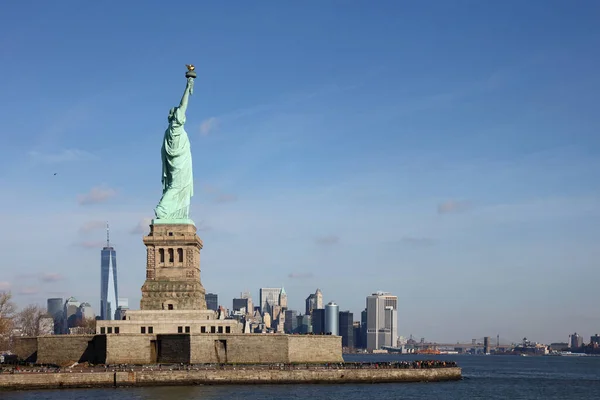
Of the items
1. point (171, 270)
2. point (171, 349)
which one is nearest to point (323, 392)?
point (171, 349)

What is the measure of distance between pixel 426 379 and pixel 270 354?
17.7m

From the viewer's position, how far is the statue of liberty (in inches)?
4368

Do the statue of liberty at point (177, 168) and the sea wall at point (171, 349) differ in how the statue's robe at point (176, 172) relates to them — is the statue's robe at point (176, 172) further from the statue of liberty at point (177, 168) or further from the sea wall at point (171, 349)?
the sea wall at point (171, 349)

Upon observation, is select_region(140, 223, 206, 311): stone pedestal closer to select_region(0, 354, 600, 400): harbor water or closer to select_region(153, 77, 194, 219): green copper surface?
select_region(153, 77, 194, 219): green copper surface

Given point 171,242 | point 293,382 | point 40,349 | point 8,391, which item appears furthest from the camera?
point 171,242

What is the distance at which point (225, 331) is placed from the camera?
103500 mm

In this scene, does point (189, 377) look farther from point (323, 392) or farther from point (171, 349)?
point (323, 392)

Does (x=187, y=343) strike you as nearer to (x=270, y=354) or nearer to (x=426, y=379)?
(x=270, y=354)

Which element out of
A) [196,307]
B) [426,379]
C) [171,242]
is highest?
[171,242]

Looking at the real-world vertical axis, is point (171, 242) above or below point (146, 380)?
above

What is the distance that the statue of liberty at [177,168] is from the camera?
111 metres

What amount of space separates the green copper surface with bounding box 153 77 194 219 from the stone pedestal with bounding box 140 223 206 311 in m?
2.04

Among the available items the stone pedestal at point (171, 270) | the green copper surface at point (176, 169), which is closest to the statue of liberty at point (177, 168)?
the green copper surface at point (176, 169)

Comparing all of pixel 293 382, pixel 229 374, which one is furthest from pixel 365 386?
pixel 229 374
